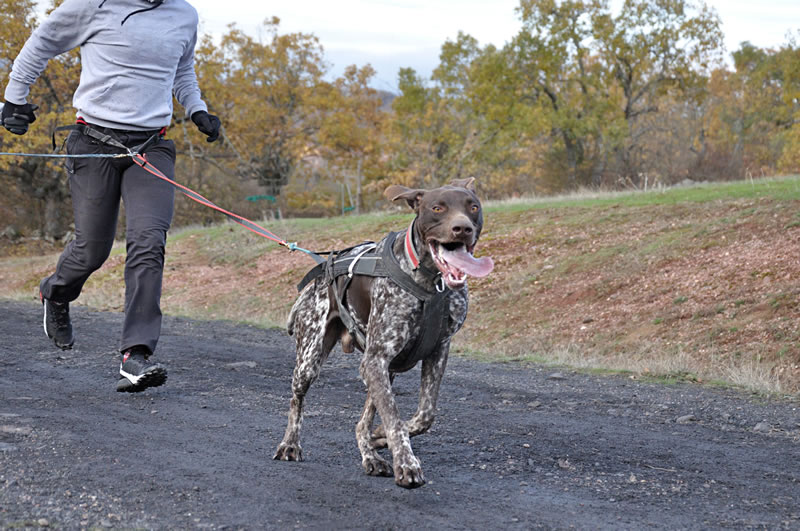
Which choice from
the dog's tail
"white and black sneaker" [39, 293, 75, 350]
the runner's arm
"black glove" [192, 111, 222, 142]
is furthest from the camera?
"white and black sneaker" [39, 293, 75, 350]

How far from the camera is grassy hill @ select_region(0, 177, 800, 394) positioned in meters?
10.8

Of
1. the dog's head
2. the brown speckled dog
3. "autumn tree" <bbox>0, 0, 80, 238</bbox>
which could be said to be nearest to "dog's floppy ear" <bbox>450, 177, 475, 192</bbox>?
the brown speckled dog

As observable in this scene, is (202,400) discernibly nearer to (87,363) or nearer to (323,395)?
(323,395)

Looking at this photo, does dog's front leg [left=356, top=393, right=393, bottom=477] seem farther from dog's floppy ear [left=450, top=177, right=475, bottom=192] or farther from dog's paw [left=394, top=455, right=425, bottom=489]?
dog's floppy ear [left=450, top=177, right=475, bottom=192]

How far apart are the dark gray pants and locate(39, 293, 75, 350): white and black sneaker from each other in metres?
0.57

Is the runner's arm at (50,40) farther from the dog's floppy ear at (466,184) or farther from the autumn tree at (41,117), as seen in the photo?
the autumn tree at (41,117)

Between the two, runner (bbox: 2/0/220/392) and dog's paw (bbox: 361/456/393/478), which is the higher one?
runner (bbox: 2/0/220/392)

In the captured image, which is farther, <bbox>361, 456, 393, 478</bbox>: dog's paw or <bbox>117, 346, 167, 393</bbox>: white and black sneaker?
<bbox>117, 346, 167, 393</bbox>: white and black sneaker

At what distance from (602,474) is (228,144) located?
137ft

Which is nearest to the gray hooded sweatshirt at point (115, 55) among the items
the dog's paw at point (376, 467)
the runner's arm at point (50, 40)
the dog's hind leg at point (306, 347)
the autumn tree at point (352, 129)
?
the runner's arm at point (50, 40)

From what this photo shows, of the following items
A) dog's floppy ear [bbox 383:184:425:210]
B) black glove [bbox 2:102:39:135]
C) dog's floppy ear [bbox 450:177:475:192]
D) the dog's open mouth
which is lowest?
the dog's open mouth

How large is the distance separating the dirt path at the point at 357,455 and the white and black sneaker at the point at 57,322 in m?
0.39

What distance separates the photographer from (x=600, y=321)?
1313 cm

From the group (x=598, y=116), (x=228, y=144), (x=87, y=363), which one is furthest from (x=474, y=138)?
(x=87, y=363)
